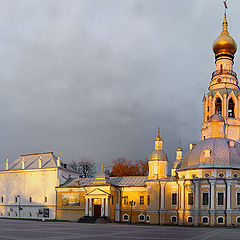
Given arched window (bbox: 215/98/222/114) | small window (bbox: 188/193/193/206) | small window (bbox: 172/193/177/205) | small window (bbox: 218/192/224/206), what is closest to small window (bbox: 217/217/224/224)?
small window (bbox: 218/192/224/206)

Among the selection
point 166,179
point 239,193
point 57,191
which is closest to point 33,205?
point 57,191

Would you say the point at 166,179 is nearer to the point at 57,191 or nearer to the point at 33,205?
the point at 57,191

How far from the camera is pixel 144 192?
205ft

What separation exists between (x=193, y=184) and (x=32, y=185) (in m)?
31.4

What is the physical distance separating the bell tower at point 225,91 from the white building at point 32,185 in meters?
28.6

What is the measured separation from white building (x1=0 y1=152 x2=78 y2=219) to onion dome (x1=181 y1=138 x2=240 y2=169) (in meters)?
24.6

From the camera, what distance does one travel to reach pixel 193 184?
55.8m

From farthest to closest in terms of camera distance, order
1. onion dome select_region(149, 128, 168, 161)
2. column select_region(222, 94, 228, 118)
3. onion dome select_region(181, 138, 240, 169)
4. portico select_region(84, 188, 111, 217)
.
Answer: column select_region(222, 94, 228, 118), onion dome select_region(149, 128, 168, 161), portico select_region(84, 188, 111, 217), onion dome select_region(181, 138, 240, 169)

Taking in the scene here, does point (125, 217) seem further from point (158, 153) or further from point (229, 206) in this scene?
point (229, 206)

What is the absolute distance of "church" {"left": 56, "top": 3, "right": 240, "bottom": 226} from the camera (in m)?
54.3

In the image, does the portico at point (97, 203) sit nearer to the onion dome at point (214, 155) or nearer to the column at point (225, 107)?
the onion dome at point (214, 155)

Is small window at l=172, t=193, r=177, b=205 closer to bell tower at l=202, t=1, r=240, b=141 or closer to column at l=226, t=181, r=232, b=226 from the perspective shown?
column at l=226, t=181, r=232, b=226

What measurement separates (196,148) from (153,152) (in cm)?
725

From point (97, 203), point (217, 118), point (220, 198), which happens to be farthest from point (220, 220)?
point (97, 203)
